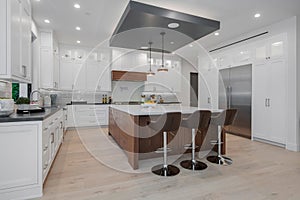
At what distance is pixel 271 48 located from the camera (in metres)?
3.92

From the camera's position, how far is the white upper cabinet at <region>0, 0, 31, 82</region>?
1.85 meters

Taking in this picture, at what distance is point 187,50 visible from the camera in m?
6.11

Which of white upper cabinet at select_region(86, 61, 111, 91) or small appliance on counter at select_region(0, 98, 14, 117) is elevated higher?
white upper cabinet at select_region(86, 61, 111, 91)

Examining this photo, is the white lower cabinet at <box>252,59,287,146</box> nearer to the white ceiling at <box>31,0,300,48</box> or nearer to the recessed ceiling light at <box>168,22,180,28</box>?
the white ceiling at <box>31,0,300,48</box>

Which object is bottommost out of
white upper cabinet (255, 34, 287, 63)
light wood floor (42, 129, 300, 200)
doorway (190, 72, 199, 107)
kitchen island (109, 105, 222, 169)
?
light wood floor (42, 129, 300, 200)

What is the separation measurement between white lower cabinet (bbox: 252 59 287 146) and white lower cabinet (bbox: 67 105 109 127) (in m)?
4.45

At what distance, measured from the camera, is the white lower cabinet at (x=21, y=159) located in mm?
1719

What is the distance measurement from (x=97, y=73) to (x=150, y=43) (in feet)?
7.81

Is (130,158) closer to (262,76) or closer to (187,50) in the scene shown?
(262,76)

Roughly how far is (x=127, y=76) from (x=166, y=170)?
4.16 m

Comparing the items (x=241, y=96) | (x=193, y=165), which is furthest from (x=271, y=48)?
(x=193, y=165)

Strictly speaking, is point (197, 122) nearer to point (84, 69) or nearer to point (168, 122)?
point (168, 122)

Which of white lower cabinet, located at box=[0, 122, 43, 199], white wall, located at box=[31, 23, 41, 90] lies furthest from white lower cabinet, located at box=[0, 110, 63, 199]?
white wall, located at box=[31, 23, 41, 90]

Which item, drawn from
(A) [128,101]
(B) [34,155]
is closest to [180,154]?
(B) [34,155]
